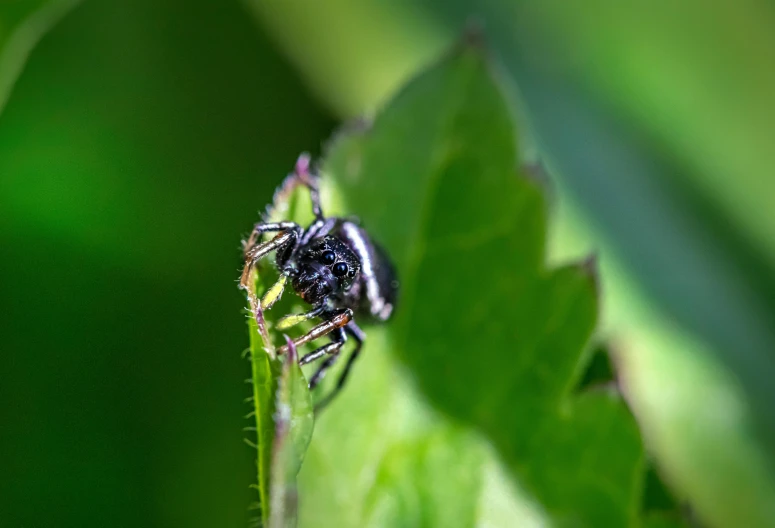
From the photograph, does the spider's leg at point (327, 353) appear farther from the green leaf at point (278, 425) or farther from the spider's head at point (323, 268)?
the green leaf at point (278, 425)

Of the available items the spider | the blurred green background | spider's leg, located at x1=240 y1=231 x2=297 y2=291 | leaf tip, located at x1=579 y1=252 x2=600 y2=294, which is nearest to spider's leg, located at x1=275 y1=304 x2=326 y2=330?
the spider

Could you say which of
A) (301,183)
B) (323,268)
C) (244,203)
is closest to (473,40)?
(301,183)

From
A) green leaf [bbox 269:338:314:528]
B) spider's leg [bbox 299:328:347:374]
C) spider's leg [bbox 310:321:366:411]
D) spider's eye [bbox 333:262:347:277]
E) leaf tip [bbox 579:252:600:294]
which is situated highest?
green leaf [bbox 269:338:314:528]

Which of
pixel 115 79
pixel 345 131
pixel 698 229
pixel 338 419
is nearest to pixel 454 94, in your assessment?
pixel 345 131

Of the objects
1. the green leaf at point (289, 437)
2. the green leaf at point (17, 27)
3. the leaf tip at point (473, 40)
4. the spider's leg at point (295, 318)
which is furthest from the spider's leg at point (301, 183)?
the green leaf at point (17, 27)

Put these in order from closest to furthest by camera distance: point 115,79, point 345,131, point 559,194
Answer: point 345,131
point 115,79
point 559,194

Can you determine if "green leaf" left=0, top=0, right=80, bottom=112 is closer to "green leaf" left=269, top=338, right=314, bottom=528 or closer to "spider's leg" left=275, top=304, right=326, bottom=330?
"spider's leg" left=275, top=304, right=326, bottom=330

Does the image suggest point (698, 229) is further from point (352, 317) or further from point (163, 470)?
point (163, 470)

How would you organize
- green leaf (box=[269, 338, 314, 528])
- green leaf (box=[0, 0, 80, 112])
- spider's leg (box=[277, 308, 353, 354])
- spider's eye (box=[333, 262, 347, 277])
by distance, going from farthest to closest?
spider's eye (box=[333, 262, 347, 277]), green leaf (box=[0, 0, 80, 112]), spider's leg (box=[277, 308, 353, 354]), green leaf (box=[269, 338, 314, 528])
